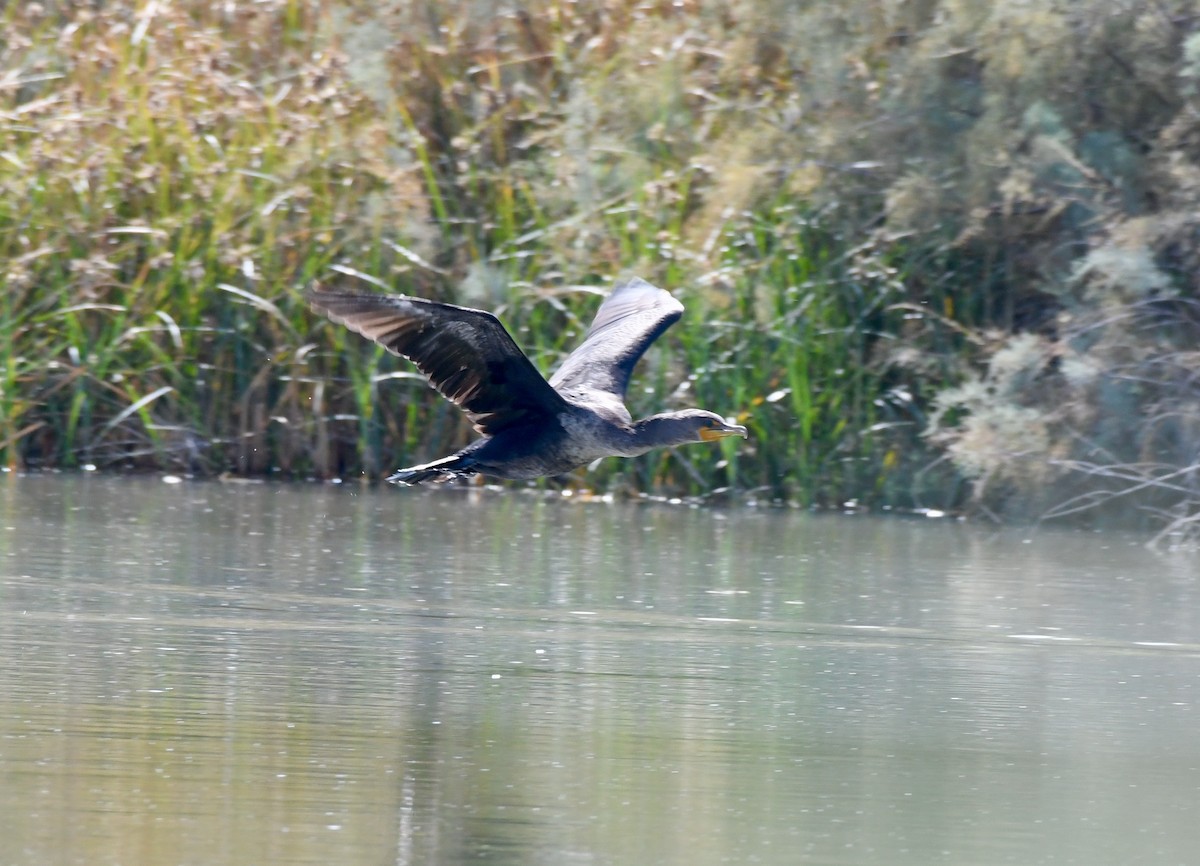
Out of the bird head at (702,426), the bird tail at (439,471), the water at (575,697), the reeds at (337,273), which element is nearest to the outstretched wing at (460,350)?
the bird tail at (439,471)

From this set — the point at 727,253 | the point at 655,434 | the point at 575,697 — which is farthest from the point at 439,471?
the point at 727,253

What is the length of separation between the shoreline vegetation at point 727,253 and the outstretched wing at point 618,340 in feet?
9.59

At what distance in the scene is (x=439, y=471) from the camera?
768 cm

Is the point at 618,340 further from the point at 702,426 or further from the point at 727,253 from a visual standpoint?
the point at 727,253

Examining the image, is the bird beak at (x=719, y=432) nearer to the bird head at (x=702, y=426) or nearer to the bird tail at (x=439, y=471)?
the bird head at (x=702, y=426)

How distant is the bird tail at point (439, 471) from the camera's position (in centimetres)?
755

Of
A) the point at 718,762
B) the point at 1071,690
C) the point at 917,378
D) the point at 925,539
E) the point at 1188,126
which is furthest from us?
the point at 917,378

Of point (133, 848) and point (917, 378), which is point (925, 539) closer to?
point (917, 378)

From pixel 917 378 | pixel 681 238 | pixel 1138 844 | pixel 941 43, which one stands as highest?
pixel 941 43

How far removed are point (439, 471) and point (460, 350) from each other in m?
0.50

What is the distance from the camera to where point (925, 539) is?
36.8 ft

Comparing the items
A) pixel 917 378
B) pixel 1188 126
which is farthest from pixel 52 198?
pixel 1188 126

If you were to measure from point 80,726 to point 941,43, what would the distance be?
27.3 feet

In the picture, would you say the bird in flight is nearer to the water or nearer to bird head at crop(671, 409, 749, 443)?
bird head at crop(671, 409, 749, 443)
